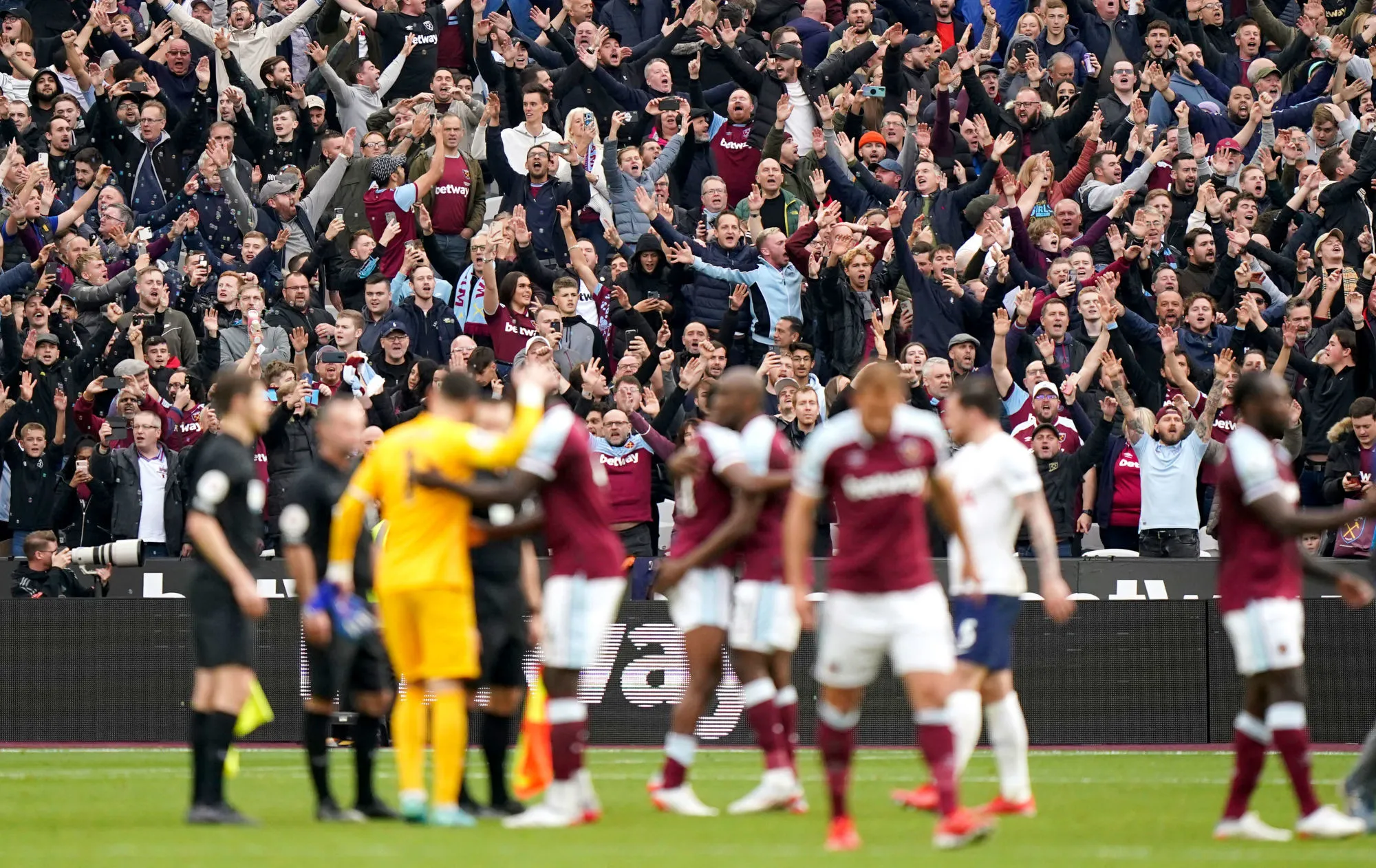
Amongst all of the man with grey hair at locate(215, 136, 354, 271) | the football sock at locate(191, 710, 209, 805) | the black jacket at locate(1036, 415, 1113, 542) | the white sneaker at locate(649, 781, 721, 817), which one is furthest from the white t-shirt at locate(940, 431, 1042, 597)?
the man with grey hair at locate(215, 136, 354, 271)

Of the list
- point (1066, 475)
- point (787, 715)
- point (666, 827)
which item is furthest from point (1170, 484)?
point (666, 827)

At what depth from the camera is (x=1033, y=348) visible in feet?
63.7

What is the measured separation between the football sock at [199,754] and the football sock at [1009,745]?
4.01m

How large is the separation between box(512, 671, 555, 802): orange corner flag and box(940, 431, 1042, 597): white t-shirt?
2603mm

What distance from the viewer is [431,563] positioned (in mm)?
10453

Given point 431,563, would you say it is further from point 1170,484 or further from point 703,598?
point 1170,484

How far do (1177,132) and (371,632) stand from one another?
14129 mm

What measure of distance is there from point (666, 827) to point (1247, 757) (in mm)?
2959

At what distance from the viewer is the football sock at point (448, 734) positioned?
10406 mm

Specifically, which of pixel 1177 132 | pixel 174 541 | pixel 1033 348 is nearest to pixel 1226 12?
pixel 1177 132

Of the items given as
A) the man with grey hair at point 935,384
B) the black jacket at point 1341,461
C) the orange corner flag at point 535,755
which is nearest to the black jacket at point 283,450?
the man with grey hair at point 935,384

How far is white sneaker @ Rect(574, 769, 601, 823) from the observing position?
10875 mm

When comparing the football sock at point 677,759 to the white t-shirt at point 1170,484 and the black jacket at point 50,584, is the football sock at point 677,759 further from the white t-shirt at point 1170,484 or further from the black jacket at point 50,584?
the black jacket at point 50,584

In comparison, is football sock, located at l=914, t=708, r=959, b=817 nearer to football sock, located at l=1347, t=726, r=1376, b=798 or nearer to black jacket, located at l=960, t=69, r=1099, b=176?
football sock, located at l=1347, t=726, r=1376, b=798
